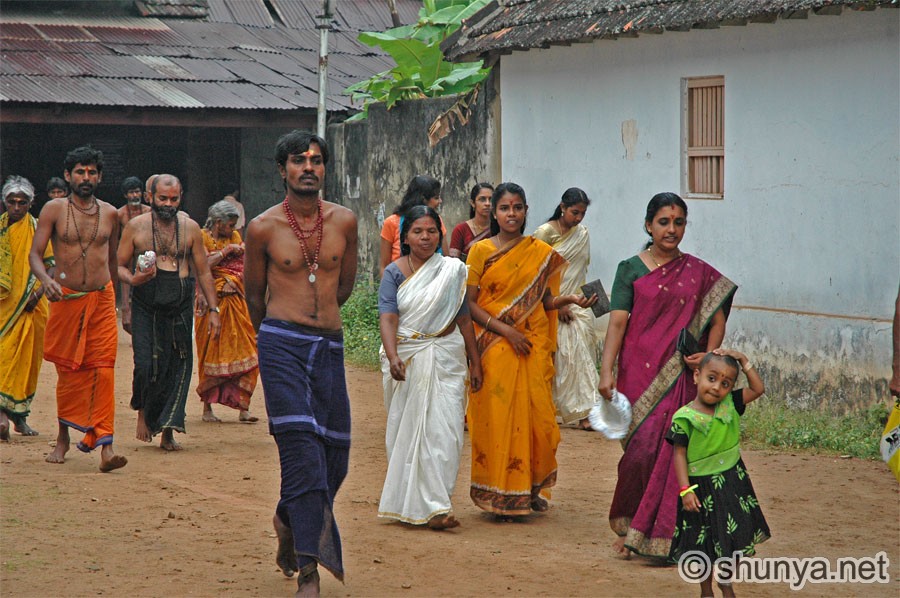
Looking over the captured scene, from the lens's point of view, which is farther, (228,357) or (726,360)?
(228,357)

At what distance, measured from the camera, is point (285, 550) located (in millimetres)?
5727

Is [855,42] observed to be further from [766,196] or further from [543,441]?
[543,441]

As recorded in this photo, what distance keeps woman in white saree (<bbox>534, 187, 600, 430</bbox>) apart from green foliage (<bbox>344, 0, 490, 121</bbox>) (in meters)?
5.55

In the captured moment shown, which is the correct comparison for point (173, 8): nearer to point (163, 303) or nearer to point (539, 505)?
point (163, 303)

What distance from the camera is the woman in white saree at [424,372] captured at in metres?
6.77

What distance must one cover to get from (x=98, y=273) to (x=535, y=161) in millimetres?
6120

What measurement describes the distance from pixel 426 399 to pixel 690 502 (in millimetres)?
2056

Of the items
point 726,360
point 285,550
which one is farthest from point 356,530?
point 726,360

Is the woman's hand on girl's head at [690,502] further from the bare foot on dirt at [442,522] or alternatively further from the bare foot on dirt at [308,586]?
the bare foot on dirt at [442,522]

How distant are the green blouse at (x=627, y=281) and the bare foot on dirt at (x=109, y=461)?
385 centimetres

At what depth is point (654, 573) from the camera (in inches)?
232

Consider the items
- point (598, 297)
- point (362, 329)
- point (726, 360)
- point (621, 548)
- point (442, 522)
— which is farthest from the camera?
point (362, 329)

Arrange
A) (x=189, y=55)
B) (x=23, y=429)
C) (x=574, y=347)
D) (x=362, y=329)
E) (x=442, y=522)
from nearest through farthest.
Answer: (x=442, y=522), (x=23, y=429), (x=574, y=347), (x=362, y=329), (x=189, y=55)

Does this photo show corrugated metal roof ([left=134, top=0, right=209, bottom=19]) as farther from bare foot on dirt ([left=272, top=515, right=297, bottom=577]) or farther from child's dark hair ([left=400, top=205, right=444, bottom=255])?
bare foot on dirt ([left=272, top=515, right=297, bottom=577])
